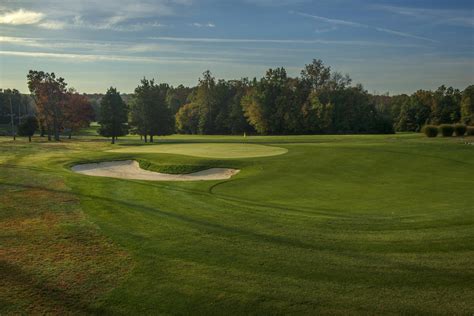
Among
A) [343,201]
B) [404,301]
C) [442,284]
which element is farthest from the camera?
[343,201]

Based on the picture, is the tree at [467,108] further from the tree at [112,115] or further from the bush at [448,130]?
the tree at [112,115]

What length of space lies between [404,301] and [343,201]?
9.50m

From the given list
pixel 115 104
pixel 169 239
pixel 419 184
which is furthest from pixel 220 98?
pixel 169 239

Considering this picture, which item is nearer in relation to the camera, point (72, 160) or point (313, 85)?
point (72, 160)

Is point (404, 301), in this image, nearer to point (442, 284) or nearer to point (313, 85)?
point (442, 284)

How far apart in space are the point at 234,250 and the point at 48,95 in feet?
241

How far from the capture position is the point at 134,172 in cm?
2747

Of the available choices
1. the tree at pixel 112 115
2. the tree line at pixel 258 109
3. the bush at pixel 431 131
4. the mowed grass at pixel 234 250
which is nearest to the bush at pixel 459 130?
the bush at pixel 431 131

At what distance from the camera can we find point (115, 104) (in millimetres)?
66375

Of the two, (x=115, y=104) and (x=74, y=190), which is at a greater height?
(x=115, y=104)

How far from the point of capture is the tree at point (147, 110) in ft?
208

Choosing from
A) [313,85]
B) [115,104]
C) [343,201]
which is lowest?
[343,201]

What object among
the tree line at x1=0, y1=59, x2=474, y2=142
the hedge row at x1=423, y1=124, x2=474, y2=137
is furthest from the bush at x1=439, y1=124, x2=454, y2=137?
the tree line at x1=0, y1=59, x2=474, y2=142

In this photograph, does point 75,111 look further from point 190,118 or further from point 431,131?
point 431,131
